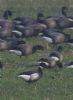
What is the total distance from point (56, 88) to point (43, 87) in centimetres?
37

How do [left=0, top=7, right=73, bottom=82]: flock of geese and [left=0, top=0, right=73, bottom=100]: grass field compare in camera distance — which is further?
[left=0, top=7, right=73, bottom=82]: flock of geese

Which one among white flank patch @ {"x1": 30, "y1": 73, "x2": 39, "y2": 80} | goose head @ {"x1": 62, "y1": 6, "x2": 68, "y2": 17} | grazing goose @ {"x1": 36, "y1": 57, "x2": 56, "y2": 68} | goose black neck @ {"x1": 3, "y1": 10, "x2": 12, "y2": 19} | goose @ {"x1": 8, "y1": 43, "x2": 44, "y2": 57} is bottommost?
goose head @ {"x1": 62, "y1": 6, "x2": 68, "y2": 17}

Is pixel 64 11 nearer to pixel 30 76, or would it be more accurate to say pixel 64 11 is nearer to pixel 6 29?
pixel 6 29

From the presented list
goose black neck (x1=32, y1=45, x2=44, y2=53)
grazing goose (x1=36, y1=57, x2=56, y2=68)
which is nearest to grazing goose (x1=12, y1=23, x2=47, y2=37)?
goose black neck (x1=32, y1=45, x2=44, y2=53)

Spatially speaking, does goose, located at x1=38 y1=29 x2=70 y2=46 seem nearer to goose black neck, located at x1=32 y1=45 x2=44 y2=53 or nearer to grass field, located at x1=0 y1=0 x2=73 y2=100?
grass field, located at x1=0 y1=0 x2=73 y2=100

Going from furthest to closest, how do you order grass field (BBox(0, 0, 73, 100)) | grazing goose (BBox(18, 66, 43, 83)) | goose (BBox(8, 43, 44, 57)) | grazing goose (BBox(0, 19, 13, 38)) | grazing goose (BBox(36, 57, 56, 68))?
grazing goose (BBox(0, 19, 13, 38))
goose (BBox(8, 43, 44, 57))
grazing goose (BBox(36, 57, 56, 68))
grazing goose (BBox(18, 66, 43, 83))
grass field (BBox(0, 0, 73, 100))

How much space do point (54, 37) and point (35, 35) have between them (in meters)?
1.51

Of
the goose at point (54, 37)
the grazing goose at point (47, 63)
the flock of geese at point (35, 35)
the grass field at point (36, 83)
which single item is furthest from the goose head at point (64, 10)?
the grazing goose at point (47, 63)

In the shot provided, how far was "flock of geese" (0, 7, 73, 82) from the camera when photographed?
1664cm

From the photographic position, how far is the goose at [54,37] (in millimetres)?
20234

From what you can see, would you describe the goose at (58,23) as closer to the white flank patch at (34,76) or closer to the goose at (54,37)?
the goose at (54,37)

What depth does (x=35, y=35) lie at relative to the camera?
21.5 m

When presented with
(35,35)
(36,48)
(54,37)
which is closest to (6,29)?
(35,35)

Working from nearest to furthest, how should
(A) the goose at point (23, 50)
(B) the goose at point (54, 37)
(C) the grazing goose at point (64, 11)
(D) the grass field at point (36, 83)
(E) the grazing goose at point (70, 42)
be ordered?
(D) the grass field at point (36, 83) → (A) the goose at point (23, 50) → (E) the grazing goose at point (70, 42) → (B) the goose at point (54, 37) → (C) the grazing goose at point (64, 11)
